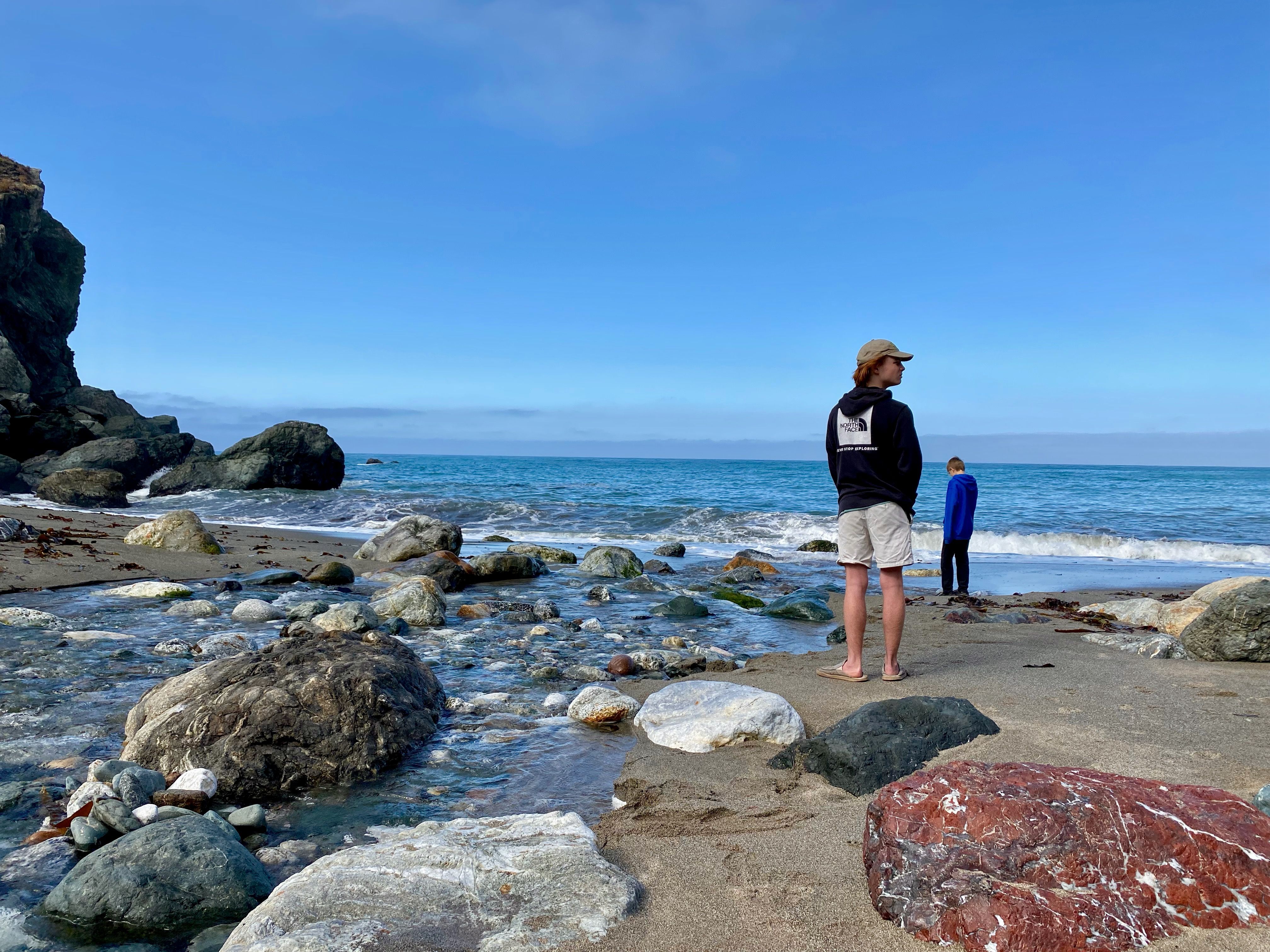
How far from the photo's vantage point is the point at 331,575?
33.7ft

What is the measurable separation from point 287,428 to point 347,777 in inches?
1107

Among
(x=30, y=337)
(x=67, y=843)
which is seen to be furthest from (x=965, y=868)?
(x=30, y=337)

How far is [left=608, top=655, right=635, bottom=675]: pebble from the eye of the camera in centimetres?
605

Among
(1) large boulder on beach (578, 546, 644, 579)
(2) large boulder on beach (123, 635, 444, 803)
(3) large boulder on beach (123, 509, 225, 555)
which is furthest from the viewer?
(1) large boulder on beach (578, 546, 644, 579)

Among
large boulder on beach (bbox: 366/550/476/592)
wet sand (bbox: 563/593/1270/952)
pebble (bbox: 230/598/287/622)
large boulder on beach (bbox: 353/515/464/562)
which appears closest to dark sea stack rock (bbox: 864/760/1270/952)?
wet sand (bbox: 563/593/1270/952)

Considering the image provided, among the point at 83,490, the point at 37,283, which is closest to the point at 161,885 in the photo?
the point at 83,490

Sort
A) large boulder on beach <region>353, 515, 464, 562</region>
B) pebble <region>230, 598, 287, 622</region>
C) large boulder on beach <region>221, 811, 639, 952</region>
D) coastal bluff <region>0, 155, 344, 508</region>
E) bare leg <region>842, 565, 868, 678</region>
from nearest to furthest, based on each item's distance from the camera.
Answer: large boulder on beach <region>221, 811, 639, 952</region>, bare leg <region>842, 565, 868, 678</region>, pebble <region>230, 598, 287, 622</region>, large boulder on beach <region>353, 515, 464, 562</region>, coastal bluff <region>0, 155, 344, 508</region>

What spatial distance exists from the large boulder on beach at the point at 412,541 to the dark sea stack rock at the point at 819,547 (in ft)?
24.3

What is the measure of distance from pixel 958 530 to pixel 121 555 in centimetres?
1172

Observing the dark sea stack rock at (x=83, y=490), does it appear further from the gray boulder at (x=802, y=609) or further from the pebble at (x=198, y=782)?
the pebble at (x=198, y=782)

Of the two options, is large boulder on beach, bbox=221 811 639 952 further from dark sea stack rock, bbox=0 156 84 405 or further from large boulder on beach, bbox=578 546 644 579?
dark sea stack rock, bbox=0 156 84 405

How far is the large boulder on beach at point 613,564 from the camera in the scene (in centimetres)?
1229

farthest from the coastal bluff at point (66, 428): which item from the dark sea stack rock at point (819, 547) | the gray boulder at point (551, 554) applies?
the dark sea stack rock at point (819, 547)

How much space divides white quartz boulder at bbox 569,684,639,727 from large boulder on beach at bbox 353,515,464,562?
28.0ft
